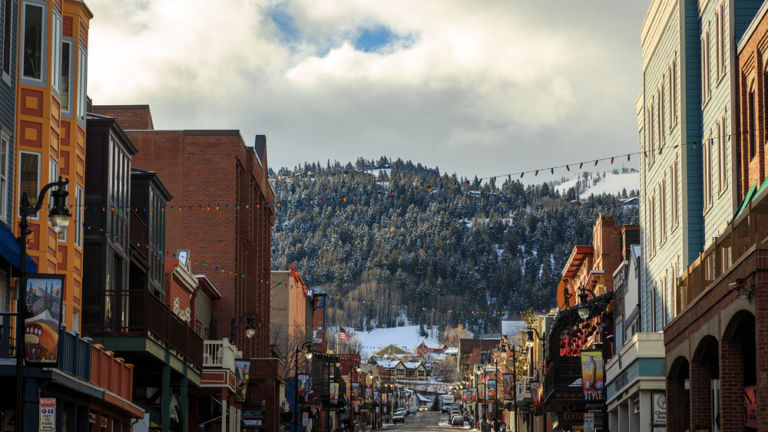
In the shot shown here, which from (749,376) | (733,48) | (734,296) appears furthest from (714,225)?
(734,296)

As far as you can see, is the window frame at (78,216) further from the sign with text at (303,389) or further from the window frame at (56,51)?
the sign with text at (303,389)

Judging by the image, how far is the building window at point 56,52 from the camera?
3117cm

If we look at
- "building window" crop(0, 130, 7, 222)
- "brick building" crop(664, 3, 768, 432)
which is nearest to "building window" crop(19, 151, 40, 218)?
"building window" crop(0, 130, 7, 222)

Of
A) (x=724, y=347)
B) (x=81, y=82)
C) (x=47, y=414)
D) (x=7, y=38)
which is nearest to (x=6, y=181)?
(x=7, y=38)

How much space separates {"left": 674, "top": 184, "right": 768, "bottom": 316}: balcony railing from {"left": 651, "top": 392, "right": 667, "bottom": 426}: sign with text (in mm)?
8096

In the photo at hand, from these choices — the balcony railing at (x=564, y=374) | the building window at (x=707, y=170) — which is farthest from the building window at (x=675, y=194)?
the balcony railing at (x=564, y=374)

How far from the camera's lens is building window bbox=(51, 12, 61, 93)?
31172 mm

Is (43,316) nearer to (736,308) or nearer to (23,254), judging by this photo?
(23,254)

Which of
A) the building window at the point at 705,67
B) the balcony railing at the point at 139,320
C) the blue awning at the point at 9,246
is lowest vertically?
the balcony railing at the point at 139,320

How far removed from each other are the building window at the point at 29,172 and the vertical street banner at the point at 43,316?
6219 mm

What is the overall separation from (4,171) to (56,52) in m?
4.46

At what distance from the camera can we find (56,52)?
104ft

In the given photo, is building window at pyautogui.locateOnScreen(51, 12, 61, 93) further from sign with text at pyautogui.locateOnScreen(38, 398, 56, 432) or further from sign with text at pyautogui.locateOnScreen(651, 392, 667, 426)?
sign with text at pyautogui.locateOnScreen(651, 392, 667, 426)

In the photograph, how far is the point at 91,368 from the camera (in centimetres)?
3034
